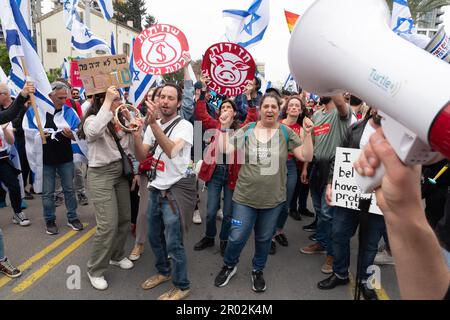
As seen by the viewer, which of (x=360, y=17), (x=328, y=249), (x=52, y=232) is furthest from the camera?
(x=52, y=232)

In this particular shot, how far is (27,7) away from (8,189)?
7.84 ft

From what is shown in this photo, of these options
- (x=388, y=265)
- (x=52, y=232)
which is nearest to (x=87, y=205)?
(x=52, y=232)

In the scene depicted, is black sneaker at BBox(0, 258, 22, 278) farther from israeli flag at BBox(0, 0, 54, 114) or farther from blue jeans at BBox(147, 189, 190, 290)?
israeli flag at BBox(0, 0, 54, 114)

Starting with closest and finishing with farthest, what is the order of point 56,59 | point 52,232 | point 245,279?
point 245,279 → point 52,232 → point 56,59

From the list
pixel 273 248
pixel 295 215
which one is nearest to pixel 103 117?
pixel 273 248

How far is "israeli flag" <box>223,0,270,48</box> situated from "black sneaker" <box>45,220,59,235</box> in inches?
150

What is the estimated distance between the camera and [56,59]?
35250mm

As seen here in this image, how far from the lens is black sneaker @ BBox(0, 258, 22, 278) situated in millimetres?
3145

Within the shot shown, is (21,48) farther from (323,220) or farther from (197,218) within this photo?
(323,220)

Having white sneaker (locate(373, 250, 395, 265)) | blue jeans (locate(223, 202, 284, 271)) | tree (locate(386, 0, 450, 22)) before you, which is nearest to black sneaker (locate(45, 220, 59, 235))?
blue jeans (locate(223, 202, 284, 271))

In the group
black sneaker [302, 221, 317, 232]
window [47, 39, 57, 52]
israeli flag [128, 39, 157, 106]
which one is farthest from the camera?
window [47, 39, 57, 52]

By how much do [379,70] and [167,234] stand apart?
2.33 meters

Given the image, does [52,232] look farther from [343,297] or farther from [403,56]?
[403,56]

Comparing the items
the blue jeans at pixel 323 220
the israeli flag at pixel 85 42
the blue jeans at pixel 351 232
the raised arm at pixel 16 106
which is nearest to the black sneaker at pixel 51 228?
the raised arm at pixel 16 106
